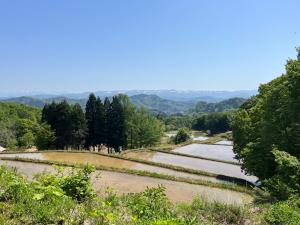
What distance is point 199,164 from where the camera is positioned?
93.8ft

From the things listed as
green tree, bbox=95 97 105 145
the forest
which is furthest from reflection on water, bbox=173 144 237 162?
green tree, bbox=95 97 105 145

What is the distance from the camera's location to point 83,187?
711cm

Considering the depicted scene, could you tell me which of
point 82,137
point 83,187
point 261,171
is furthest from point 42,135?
point 83,187

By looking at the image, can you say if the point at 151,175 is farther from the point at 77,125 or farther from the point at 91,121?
the point at 91,121

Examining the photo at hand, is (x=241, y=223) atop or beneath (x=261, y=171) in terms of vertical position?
atop

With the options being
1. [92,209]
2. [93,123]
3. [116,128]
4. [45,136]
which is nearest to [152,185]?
[92,209]

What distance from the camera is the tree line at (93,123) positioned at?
4919 cm

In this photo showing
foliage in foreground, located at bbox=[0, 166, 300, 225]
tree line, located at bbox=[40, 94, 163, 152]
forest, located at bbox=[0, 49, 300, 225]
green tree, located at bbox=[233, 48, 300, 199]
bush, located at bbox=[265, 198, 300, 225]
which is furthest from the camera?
tree line, located at bbox=[40, 94, 163, 152]

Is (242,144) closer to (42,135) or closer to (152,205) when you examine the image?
(152,205)

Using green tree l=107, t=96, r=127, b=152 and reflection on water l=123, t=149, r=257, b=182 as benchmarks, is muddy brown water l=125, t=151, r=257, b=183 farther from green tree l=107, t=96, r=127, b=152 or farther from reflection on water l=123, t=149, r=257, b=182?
green tree l=107, t=96, r=127, b=152

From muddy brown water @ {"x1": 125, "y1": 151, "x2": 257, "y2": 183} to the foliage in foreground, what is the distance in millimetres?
18161

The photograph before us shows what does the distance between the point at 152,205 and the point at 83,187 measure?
53.3 inches

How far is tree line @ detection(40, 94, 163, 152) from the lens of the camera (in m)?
49.2

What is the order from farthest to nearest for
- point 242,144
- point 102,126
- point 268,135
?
point 102,126
point 242,144
point 268,135
